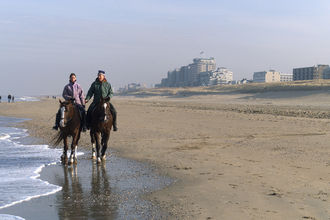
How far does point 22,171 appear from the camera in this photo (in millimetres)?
8398

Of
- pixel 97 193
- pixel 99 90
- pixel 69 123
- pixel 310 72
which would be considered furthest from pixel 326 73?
pixel 97 193

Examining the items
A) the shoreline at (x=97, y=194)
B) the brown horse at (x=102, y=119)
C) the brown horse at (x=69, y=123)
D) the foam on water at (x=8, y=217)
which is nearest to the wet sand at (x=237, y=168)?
the shoreline at (x=97, y=194)

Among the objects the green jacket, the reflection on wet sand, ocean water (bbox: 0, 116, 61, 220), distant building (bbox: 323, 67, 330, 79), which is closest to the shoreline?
the reflection on wet sand

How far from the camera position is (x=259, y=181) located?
22.9 feet

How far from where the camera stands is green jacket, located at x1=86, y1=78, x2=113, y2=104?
32.0ft

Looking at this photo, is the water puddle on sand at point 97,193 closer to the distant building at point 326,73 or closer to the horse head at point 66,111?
the horse head at point 66,111

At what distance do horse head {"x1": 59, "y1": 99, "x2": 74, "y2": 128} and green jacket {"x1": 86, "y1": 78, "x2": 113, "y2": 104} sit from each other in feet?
2.84

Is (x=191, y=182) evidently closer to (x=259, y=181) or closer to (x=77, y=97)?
(x=259, y=181)

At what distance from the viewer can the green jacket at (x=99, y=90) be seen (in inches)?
384

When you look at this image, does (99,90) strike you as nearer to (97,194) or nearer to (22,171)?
(22,171)

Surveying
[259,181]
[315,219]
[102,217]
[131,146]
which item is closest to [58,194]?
[102,217]

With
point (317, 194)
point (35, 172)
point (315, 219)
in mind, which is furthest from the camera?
point (35, 172)

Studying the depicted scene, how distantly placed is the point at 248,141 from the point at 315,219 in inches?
308

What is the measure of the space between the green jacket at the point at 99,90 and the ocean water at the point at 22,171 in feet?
6.56
